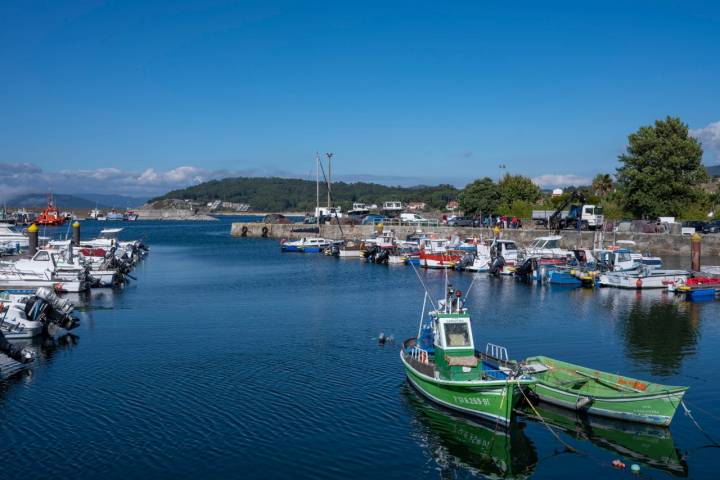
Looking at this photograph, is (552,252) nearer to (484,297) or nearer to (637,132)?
(484,297)

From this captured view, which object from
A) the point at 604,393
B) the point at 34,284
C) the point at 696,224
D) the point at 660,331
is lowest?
the point at 660,331

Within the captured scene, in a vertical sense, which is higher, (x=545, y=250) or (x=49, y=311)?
(x=545, y=250)

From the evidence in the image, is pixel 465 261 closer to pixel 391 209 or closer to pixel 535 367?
pixel 535 367

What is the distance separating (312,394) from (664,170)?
206 ft

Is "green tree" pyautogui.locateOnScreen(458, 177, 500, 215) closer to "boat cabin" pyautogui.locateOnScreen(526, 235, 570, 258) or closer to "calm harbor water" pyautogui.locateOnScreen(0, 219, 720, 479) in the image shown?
"boat cabin" pyautogui.locateOnScreen(526, 235, 570, 258)

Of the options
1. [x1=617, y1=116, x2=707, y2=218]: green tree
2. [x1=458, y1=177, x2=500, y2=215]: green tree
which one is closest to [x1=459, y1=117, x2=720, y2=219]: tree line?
[x1=617, y1=116, x2=707, y2=218]: green tree

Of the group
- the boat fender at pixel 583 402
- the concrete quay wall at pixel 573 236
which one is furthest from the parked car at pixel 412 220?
the boat fender at pixel 583 402

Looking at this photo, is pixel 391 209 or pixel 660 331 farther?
pixel 391 209

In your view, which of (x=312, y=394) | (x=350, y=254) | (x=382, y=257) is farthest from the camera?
(x=350, y=254)

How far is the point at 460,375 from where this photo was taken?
19.3 m

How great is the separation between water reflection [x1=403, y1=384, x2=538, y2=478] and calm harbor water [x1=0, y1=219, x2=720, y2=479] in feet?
0.17

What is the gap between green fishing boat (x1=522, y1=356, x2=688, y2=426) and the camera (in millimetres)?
18109

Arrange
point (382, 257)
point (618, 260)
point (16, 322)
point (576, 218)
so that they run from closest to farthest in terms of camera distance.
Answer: point (16, 322), point (618, 260), point (382, 257), point (576, 218)

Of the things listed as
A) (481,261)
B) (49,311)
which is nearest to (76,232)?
(49,311)
